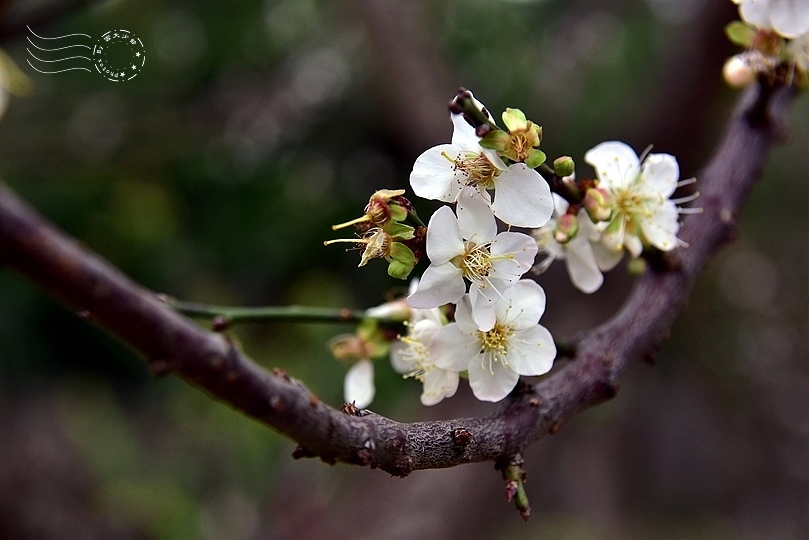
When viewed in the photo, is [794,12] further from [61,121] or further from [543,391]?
[61,121]

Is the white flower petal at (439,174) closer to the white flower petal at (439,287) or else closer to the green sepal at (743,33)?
the white flower petal at (439,287)

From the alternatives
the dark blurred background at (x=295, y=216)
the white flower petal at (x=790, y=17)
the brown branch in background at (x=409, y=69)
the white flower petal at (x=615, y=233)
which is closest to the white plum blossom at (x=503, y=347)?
the white flower petal at (x=615, y=233)

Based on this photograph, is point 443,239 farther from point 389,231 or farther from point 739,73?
point 739,73

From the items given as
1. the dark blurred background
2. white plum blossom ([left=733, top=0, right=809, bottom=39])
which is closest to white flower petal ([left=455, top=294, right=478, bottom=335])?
white plum blossom ([left=733, top=0, right=809, bottom=39])

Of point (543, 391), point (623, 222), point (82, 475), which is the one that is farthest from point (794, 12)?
point (82, 475)

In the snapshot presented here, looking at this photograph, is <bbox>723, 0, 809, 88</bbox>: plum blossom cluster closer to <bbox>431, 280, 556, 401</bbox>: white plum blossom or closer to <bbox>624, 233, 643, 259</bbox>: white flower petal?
<bbox>624, 233, 643, 259</bbox>: white flower petal

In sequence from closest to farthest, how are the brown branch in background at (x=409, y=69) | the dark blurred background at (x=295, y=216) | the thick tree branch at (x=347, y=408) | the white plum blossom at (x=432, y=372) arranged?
the thick tree branch at (x=347, y=408), the white plum blossom at (x=432, y=372), the dark blurred background at (x=295, y=216), the brown branch in background at (x=409, y=69)
